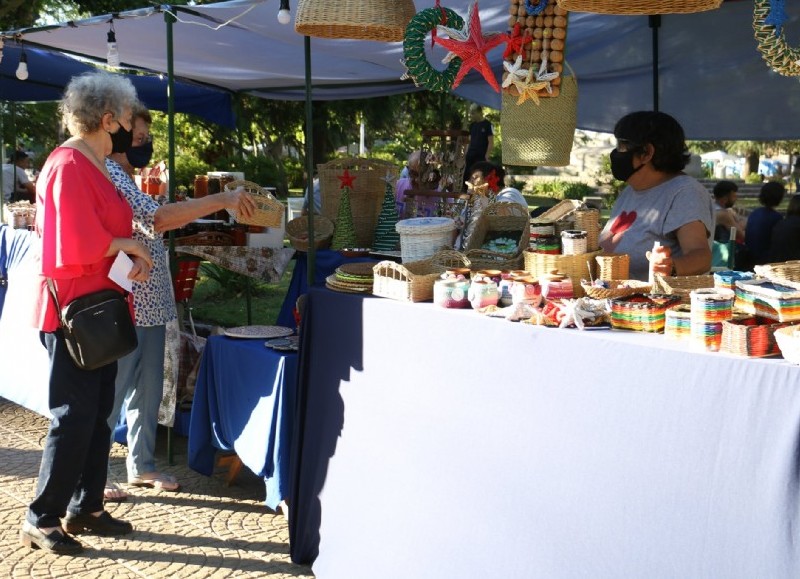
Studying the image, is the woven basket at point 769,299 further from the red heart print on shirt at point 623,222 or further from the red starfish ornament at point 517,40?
the red starfish ornament at point 517,40

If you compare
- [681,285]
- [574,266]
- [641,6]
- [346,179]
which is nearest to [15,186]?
[346,179]

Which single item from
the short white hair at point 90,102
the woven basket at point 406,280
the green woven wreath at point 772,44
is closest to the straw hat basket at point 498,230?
the woven basket at point 406,280

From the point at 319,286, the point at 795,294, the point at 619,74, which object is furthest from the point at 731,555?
the point at 619,74

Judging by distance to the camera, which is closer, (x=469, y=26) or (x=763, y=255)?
(x=469, y=26)

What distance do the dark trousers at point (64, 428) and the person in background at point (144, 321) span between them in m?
0.38

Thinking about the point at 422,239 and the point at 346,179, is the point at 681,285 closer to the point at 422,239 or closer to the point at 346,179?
the point at 422,239

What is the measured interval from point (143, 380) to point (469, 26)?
2285mm

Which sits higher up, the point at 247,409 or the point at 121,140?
the point at 121,140

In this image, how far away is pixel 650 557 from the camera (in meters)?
2.46

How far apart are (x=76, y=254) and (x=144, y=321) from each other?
819 mm

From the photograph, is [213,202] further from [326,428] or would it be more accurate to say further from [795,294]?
[795,294]

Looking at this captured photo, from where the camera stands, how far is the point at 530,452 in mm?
2789


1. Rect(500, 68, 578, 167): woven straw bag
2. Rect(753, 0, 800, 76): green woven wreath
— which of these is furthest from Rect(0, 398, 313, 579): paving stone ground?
Rect(753, 0, 800, 76): green woven wreath

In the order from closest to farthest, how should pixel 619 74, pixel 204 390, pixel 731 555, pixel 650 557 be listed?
pixel 731 555 → pixel 650 557 → pixel 204 390 → pixel 619 74
